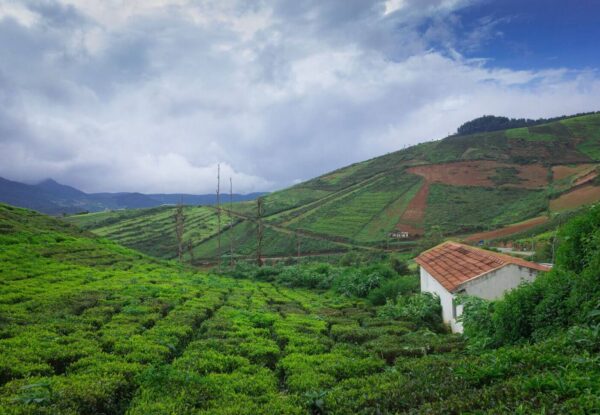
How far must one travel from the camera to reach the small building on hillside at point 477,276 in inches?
Answer: 732

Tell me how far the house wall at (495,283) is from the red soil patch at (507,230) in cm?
7201

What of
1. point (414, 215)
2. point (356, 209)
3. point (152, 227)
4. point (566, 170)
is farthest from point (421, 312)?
point (566, 170)

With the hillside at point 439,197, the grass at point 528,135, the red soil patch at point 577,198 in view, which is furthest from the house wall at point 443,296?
the grass at point 528,135

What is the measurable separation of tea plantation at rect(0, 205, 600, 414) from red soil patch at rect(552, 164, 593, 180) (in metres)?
123

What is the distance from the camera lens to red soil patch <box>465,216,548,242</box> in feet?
281

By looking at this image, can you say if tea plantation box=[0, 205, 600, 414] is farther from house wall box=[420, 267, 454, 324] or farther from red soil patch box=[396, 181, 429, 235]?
red soil patch box=[396, 181, 429, 235]

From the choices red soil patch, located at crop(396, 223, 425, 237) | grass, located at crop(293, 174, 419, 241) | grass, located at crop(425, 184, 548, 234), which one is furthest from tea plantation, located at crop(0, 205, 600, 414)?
grass, located at crop(293, 174, 419, 241)

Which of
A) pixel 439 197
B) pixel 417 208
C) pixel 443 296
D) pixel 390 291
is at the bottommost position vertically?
pixel 390 291

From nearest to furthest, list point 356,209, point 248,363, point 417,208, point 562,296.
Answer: point 562,296 → point 248,363 → point 417,208 → point 356,209

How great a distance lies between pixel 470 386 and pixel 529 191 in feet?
412

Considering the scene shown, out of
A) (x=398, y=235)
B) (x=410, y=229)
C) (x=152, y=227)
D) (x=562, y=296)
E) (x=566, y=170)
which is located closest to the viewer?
(x=562, y=296)

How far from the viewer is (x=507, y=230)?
3467 inches

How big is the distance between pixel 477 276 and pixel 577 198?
94999 millimetres

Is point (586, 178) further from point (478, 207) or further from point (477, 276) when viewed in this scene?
point (477, 276)
